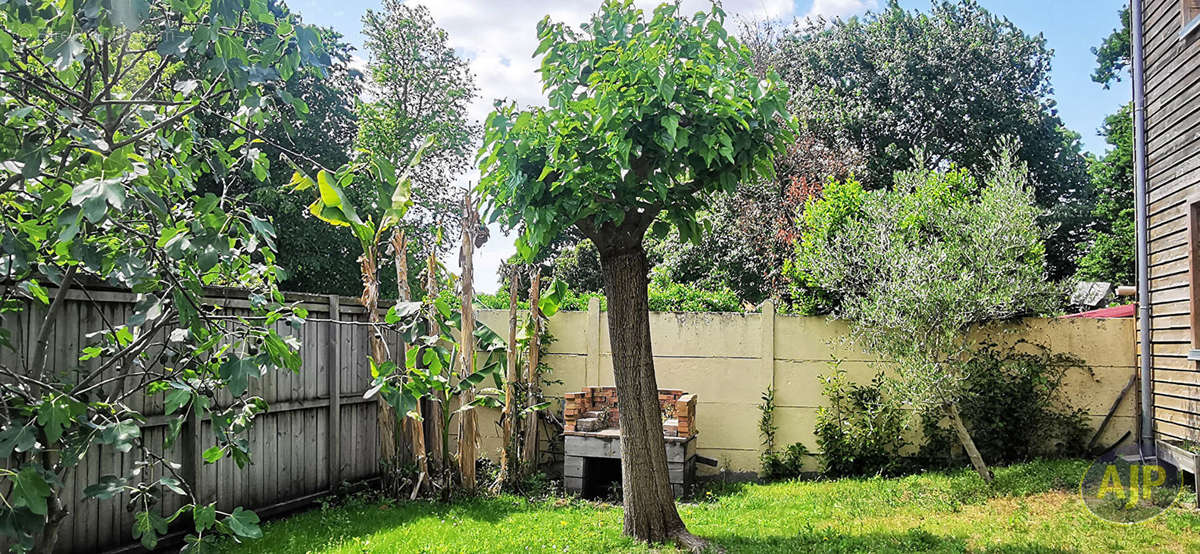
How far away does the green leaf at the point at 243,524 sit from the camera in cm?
268

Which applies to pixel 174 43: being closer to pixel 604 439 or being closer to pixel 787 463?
pixel 604 439

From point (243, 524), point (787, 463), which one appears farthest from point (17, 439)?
point (787, 463)

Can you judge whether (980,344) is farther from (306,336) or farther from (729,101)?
(306,336)

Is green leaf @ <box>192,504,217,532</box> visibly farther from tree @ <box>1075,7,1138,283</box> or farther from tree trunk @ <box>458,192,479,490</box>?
tree @ <box>1075,7,1138,283</box>

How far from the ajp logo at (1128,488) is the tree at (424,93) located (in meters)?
13.1

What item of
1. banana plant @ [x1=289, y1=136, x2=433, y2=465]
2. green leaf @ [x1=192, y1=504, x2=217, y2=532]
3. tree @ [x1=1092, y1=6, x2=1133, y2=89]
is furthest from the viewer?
tree @ [x1=1092, y1=6, x2=1133, y2=89]

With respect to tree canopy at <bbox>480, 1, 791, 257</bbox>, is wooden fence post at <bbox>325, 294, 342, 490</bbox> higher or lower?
lower

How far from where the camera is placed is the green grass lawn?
5320mm

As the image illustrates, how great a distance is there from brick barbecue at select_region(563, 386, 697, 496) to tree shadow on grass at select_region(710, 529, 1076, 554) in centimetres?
174

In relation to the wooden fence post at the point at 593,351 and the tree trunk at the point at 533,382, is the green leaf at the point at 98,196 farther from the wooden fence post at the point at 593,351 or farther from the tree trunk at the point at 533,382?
the wooden fence post at the point at 593,351

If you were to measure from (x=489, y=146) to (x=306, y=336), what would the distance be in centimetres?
266

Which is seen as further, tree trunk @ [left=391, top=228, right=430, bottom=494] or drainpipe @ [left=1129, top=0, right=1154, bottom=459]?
drainpipe @ [left=1129, top=0, right=1154, bottom=459]

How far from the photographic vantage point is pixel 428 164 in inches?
734

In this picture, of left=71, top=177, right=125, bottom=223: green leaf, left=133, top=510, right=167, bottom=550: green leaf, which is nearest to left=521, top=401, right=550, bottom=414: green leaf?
left=133, top=510, right=167, bottom=550: green leaf
